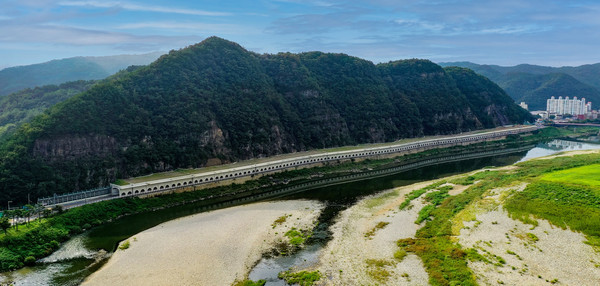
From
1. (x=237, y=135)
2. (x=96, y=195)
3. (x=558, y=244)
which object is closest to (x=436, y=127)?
(x=237, y=135)

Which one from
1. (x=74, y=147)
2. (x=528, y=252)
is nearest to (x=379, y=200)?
(x=528, y=252)

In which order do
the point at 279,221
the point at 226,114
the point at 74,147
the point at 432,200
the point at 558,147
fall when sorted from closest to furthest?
the point at 279,221 → the point at 432,200 → the point at 74,147 → the point at 226,114 → the point at 558,147

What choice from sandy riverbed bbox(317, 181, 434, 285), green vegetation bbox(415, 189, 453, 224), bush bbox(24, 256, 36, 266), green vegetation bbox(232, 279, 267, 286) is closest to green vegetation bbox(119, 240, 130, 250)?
bush bbox(24, 256, 36, 266)

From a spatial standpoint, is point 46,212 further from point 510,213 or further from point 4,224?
point 510,213

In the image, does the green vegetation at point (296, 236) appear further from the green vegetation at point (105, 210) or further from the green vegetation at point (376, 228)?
the green vegetation at point (105, 210)

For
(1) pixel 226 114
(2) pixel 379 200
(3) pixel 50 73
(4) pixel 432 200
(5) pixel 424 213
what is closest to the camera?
(5) pixel 424 213
